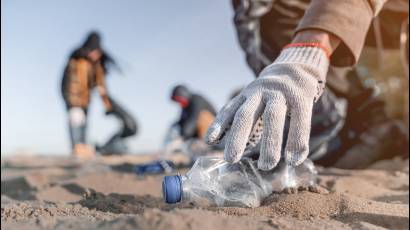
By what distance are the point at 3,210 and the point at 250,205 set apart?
2.51 feet

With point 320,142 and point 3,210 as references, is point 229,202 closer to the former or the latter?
point 3,210

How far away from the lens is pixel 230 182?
5.17 feet

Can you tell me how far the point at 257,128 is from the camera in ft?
4.94

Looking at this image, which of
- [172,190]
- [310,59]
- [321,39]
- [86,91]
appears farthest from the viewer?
[86,91]

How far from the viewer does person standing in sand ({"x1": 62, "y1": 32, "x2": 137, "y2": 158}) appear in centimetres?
565

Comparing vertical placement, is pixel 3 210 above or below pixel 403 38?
below

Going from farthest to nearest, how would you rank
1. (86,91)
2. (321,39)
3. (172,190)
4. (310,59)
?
1. (86,91)
2. (321,39)
3. (310,59)
4. (172,190)

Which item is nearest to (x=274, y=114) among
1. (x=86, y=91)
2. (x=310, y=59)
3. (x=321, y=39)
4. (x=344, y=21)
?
(x=310, y=59)

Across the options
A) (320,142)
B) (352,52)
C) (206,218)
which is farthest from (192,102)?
(206,218)

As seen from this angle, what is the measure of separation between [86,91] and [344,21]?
472 cm

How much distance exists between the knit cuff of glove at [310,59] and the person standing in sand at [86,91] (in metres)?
4.44

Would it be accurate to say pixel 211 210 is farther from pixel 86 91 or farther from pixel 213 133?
pixel 86 91

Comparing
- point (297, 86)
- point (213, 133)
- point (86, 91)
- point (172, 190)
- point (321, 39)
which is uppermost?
point (321, 39)

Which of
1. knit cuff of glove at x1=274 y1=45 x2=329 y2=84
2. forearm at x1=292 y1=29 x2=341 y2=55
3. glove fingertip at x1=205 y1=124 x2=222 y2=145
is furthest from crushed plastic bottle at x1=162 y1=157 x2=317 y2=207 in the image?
forearm at x1=292 y1=29 x2=341 y2=55
